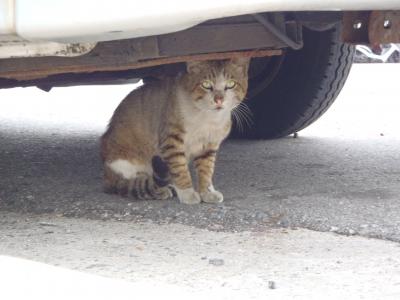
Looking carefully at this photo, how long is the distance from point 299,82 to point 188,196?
1.24m

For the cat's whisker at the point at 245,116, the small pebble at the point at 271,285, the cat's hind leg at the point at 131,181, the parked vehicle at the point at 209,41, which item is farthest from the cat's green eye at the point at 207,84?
the small pebble at the point at 271,285

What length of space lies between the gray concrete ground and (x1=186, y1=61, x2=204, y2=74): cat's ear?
601 millimetres

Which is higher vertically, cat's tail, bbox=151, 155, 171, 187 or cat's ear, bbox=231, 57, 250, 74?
cat's ear, bbox=231, 57, 250, 74

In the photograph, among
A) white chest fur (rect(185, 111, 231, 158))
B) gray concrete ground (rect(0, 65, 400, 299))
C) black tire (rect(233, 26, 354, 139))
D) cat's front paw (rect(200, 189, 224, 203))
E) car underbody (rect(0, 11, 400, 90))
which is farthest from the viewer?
black tire (rect(233, 26, 354, 139))

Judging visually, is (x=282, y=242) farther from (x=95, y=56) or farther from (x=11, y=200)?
(x=11, y=200)

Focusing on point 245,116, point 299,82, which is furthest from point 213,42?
point 245,116

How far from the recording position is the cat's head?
3938 millimetres

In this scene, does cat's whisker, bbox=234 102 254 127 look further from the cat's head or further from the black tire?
the cat's head

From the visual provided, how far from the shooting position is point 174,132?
3.98 meters

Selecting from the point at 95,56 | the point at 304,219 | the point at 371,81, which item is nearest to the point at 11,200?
the point at 95,56

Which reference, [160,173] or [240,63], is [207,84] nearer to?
[240,63]

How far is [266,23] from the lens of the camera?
346 centimetres

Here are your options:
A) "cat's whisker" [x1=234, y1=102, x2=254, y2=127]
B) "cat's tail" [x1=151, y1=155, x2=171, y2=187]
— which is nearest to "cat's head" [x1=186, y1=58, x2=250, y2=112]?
"cat's tail" [x1=151, y1=155, x2=171, y2=187]

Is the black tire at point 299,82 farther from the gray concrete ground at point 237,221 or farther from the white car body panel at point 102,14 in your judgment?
the white car body panel at point 102,14
